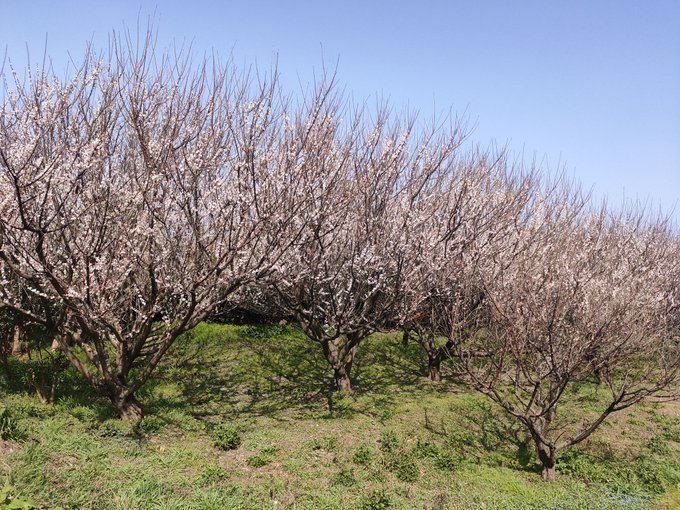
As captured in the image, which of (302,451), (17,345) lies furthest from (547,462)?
(17,345)

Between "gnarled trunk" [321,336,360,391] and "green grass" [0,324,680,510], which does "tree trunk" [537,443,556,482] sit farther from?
"gnarled trunk" [321,336,360,391]

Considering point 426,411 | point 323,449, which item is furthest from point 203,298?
point 426,411

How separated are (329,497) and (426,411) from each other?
12.7 ft

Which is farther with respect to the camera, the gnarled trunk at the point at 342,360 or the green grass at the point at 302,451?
the gnarled trunk at the point at 342,360

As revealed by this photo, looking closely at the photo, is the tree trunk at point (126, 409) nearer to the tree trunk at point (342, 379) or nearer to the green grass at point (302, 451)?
the green grass at point (302, 451)

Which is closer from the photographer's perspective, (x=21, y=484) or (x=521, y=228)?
(x=21, y=484)

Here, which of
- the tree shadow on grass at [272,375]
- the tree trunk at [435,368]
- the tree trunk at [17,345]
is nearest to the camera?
the tree shadow on grass at [272,375]

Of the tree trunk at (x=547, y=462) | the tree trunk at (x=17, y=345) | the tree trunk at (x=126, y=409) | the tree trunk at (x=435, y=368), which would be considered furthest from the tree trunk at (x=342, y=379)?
the tree trunk at (x=17, y=345)

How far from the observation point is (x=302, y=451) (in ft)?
22.8

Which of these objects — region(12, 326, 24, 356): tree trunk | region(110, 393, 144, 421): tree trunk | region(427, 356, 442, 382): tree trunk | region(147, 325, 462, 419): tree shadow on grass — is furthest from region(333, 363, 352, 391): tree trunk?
region(12, 326, 24, 356): tree trunk

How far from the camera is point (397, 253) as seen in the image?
8.88m

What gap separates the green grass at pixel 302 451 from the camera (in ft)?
18.4

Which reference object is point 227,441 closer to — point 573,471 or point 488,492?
point 488,492

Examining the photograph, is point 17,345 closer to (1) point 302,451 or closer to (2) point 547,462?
(1) point 302,451
